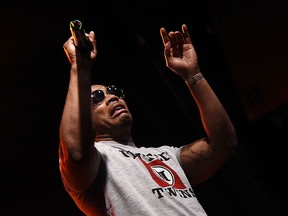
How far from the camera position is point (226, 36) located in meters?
2.98

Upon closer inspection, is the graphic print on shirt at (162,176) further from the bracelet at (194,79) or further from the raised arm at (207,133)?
the bracelet at (194,79)

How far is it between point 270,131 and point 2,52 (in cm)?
205

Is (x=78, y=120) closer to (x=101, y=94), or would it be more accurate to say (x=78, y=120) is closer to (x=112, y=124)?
(x=112, y=124)

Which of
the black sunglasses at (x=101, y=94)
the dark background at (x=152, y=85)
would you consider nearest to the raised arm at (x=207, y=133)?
the black sunglasses at (x=101, y=94)

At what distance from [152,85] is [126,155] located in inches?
67.1

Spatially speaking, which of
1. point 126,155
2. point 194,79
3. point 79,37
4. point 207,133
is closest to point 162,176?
point 126,155

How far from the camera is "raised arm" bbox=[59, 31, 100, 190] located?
57.6 inches

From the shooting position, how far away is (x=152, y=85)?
338 cm

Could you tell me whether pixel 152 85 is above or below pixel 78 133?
above

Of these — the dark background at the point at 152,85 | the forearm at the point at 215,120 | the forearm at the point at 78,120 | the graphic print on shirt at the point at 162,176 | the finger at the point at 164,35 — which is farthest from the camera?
the dark background at the point at 152,85

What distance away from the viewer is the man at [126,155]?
149 centimetres

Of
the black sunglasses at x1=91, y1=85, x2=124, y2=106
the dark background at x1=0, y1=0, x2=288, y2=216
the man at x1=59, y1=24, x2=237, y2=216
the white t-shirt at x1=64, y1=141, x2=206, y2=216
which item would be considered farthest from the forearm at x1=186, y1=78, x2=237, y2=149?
the dark background at x1=0, y1=0, x2=288, y2=216

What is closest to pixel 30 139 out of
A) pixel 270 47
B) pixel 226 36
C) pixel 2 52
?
pixel 2 52

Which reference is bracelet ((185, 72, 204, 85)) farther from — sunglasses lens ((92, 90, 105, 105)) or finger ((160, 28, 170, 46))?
sunglasses lens ((92, 90, 105, 105))
